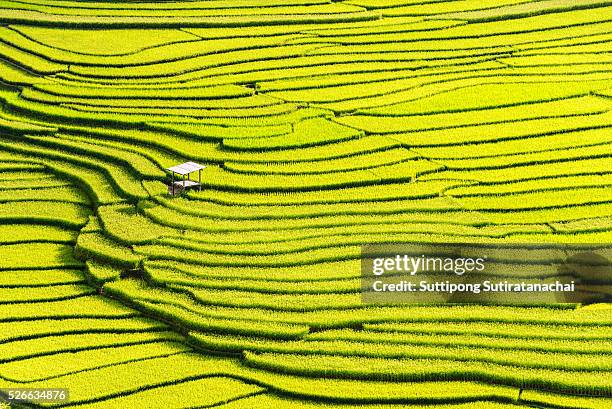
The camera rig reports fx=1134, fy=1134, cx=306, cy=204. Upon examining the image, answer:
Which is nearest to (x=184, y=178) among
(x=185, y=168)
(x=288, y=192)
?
(x=185, y=168)

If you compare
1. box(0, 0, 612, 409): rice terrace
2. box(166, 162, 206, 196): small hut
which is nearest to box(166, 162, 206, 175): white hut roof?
box(166, 162, 206, 196): small hut

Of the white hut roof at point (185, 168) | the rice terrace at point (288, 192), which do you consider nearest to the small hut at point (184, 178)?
the white hut roof at point (185, 168)

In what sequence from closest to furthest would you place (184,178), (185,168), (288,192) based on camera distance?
1. (185,168)
2. (184,178)
3. (288,192)

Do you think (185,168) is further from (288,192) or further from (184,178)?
(288,192)

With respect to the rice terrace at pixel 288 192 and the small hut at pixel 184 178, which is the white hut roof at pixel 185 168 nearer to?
the small hut at pixel 184 178

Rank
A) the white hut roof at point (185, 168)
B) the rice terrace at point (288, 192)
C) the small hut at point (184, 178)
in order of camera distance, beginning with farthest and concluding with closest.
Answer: the small hut at point (184, 178) → the white hut roof at point (185, 168) → the rice terrace at point (288, 192)

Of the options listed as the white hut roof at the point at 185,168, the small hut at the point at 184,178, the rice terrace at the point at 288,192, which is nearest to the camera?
the rice terrace at the point at 288,192

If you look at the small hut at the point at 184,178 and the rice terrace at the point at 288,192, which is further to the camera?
the small hut at the point at 184,178
